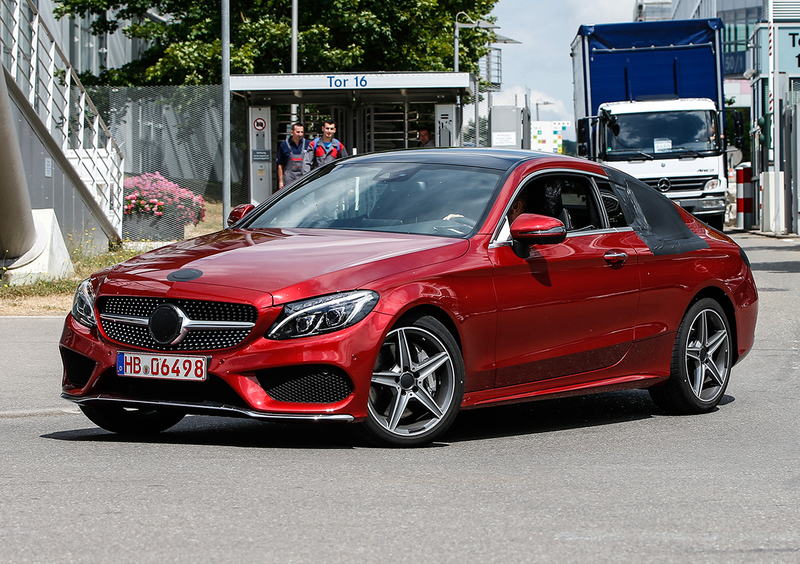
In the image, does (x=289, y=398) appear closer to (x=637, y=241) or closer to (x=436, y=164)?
(x=436, y=164)

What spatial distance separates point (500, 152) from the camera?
24.6 feet

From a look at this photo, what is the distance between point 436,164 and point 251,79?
20.4 meters

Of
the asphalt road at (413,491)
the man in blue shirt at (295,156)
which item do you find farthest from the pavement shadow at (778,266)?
the asphalt road at (413,491)

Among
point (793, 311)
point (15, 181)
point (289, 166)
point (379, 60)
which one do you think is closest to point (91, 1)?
point (379, 60)

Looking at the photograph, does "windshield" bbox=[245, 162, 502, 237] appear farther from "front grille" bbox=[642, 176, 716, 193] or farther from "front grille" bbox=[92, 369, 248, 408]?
"front grille" bbox=[642, 176, 716, 193]

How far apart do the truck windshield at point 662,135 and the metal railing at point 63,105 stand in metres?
9.87

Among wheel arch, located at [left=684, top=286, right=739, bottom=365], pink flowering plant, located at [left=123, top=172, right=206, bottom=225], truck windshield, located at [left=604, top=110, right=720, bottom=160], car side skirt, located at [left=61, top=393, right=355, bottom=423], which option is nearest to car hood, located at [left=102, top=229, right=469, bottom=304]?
car side skirt, located at [left=61, top=393, right=355, bottom=423]

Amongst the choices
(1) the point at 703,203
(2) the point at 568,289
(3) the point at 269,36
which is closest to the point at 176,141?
(1) the point at 703,203

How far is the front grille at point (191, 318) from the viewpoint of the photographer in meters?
5.74

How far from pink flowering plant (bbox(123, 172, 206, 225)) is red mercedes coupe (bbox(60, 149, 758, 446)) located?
1743 centimetres

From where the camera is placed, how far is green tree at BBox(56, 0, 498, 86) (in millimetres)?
37094

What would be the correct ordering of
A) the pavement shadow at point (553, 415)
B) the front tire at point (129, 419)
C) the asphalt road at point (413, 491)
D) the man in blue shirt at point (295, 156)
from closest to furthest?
the asphalt road at point (413, 491) < the front tire at point (129, 419) < the pavement shadow at point (553, 415) < the man in blue shirt at point (295, 156)

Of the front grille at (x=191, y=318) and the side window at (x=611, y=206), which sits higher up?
the side window at (x=611, y=206)

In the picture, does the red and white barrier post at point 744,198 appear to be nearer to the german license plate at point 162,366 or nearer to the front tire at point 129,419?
the front tire at point 129,419
